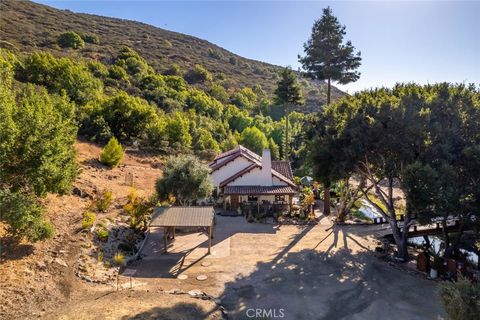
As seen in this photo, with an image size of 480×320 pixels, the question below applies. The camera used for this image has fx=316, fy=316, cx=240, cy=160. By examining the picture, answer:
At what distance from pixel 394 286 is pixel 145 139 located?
39.9 meters

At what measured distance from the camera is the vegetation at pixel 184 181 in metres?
23.7

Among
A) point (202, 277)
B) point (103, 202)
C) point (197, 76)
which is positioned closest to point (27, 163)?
point (103, 202)

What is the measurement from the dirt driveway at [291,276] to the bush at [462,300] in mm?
4062

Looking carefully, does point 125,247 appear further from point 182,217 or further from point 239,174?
point 239,174

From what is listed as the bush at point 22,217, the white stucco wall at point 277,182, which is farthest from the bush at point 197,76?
the bush at point 22,217

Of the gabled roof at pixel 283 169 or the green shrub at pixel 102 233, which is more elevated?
the gabled roof at pixel 283 169

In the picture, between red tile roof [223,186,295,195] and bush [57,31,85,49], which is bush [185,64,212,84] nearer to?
bush [57,31,85,49]

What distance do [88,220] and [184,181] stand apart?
6988mm

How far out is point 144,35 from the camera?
123562 millimetres

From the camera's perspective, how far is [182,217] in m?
19.4

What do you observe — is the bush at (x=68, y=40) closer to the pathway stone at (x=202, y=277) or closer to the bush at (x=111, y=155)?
the bush at (x=111, y=155)

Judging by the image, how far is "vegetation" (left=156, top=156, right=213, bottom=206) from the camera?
23703 millimetres

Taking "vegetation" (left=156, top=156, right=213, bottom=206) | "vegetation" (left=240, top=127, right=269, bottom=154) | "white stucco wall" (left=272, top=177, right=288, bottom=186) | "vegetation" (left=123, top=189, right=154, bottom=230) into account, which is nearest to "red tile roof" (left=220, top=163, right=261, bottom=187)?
"white stucco wall" (left=272, top=177, right=288, bottom=186)

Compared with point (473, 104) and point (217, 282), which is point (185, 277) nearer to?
point (217, 282)
